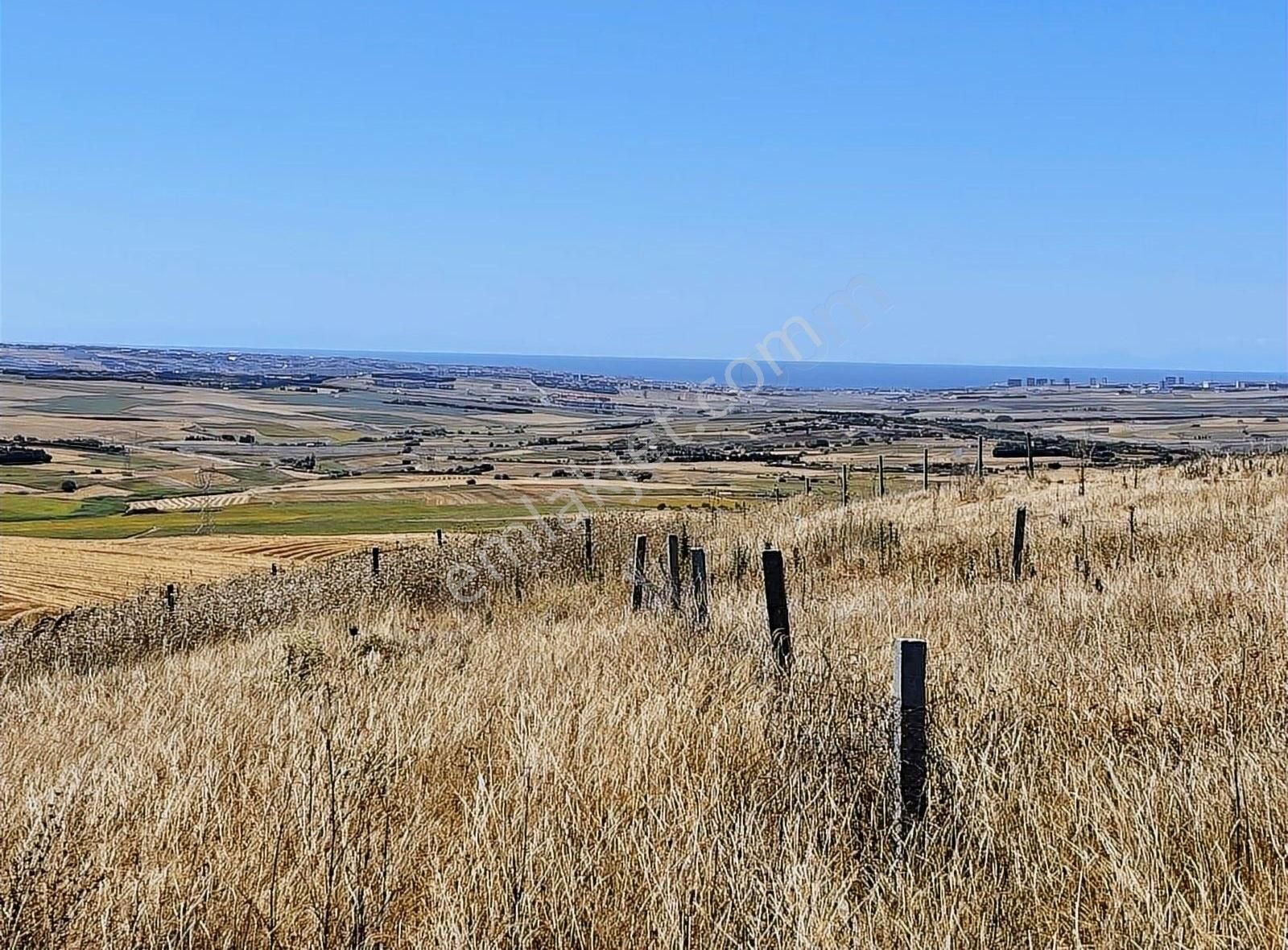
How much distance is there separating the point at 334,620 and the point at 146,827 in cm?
714

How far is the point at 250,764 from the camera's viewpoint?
4.39 m

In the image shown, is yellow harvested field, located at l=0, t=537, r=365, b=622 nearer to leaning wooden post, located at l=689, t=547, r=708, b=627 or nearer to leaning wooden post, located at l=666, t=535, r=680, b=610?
leaning wooden post, located at l=666, t=535, r=680, b=610

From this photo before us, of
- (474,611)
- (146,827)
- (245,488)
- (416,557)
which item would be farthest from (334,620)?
(245,488)

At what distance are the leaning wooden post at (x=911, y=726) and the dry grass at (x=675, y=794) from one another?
10cm

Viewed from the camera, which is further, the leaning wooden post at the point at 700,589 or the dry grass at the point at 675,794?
the leaning wooden post at the point at 700,589

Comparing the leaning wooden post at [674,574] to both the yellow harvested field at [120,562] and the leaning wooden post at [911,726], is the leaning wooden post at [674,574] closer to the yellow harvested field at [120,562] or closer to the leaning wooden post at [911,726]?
the leaning wooden post at [911,726]

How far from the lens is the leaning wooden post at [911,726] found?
3.72 meters

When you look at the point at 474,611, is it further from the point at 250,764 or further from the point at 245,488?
the point at 245,488

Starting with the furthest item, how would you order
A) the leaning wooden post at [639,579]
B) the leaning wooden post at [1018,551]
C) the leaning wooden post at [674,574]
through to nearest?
the leaning wooden post at [1018,551]
the leaning wooden post at [639,579]
the leaning wooden post at [674,574]

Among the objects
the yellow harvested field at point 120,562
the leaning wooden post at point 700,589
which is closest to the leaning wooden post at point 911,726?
the leaning wooden post at point 700,589

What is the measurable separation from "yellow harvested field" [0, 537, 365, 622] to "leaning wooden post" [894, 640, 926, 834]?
18236 millimetres

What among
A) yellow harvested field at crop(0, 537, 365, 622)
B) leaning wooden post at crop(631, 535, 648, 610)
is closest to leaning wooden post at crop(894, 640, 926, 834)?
leaning wooden post at crop(631, 535, 648, 610)

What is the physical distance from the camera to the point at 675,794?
3.78 meters

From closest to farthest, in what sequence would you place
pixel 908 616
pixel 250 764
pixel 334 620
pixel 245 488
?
1. pixel 250 764
2. pixel 908 616
3. pixel 334 620
4. pixel 245 488
